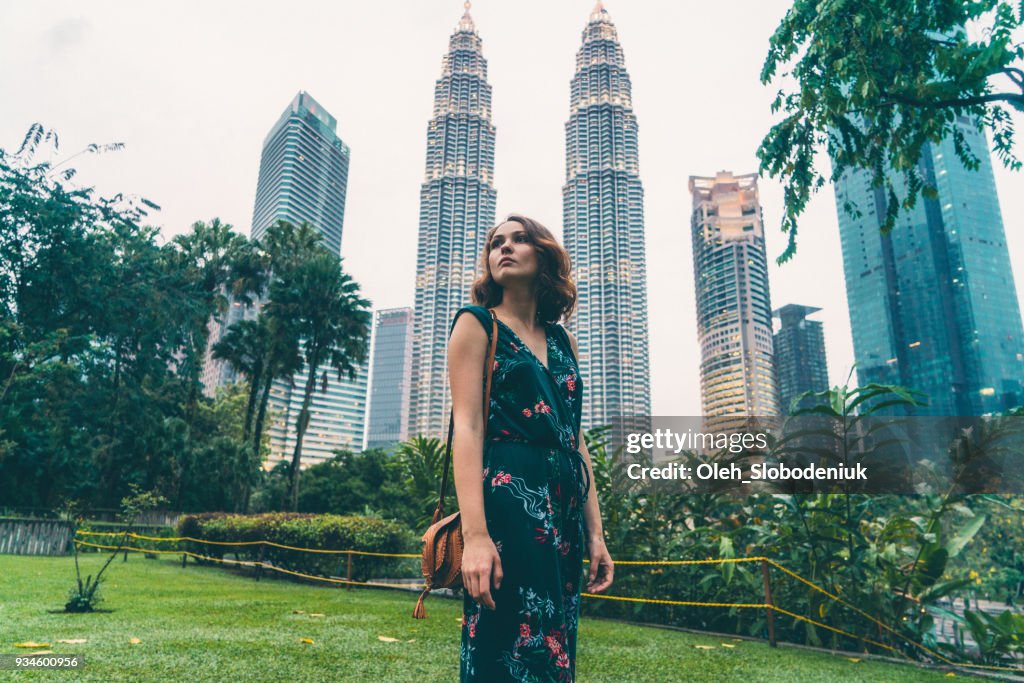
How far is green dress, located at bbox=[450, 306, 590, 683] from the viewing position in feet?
3.95

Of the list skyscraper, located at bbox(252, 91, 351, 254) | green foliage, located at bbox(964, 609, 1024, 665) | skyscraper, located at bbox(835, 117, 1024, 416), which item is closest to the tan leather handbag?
green foliage, located at bbox(964, 609, 1024, 665)

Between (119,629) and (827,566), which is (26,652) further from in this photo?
(827,566)

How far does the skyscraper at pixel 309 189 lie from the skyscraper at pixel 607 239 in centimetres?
5718

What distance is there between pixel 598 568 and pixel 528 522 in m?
0.47

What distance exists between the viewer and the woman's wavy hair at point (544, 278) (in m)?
1.72

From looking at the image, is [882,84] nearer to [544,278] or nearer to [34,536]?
[544,278]

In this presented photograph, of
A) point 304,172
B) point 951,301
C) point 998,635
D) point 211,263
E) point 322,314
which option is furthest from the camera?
point 304,172

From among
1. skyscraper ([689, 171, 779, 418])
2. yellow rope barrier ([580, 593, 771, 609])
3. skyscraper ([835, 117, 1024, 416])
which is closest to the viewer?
yellow rope barrier ([580, 593, 771, 609])

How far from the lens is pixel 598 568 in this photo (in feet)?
5.28

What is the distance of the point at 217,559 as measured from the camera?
1173cm

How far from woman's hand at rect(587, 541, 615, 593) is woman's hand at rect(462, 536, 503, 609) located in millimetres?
473

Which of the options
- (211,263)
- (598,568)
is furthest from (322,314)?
(598,568)

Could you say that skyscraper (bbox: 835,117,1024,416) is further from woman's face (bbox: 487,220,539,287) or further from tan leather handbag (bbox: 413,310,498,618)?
tan leather handbag (bbox: 413,310,498,618)

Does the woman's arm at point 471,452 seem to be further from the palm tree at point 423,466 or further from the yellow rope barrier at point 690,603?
the palm tree at point 423,466
